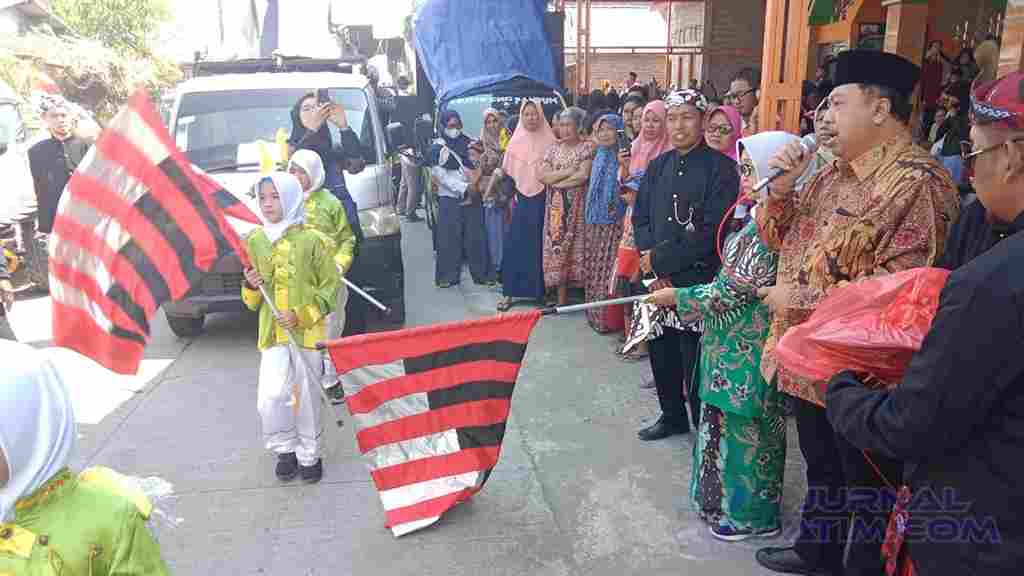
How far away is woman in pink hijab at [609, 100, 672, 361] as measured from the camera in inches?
191

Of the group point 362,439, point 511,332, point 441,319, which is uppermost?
point 511,332

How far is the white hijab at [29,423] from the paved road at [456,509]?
180 cm

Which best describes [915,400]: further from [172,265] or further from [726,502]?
[172,265]

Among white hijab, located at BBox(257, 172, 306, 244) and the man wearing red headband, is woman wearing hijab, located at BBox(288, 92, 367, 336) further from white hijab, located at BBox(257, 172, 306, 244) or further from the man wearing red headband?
the man wearing red headband

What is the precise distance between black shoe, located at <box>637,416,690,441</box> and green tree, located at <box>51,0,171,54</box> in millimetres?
30355

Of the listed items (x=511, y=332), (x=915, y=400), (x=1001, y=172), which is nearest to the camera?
(x=915, y=400)

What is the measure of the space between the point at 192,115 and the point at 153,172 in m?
4.29

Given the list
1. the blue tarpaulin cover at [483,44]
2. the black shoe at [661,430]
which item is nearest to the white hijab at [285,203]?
the black shoe at [661,430]

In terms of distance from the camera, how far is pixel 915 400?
1603 mm

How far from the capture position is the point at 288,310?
3842mm

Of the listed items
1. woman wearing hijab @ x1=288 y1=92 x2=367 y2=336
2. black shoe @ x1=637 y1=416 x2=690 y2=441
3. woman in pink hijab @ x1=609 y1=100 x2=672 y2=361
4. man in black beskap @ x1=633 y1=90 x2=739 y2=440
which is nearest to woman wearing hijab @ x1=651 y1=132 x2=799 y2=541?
man in black beskap @ x1=633 y1=90 x2=739 y2=440

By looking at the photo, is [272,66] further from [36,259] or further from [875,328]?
[875,328]

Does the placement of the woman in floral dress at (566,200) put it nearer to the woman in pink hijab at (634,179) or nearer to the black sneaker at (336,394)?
the woman in pink hijab at (634,179)

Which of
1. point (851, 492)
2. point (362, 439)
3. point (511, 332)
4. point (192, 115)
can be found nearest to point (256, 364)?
point (192, 115)
